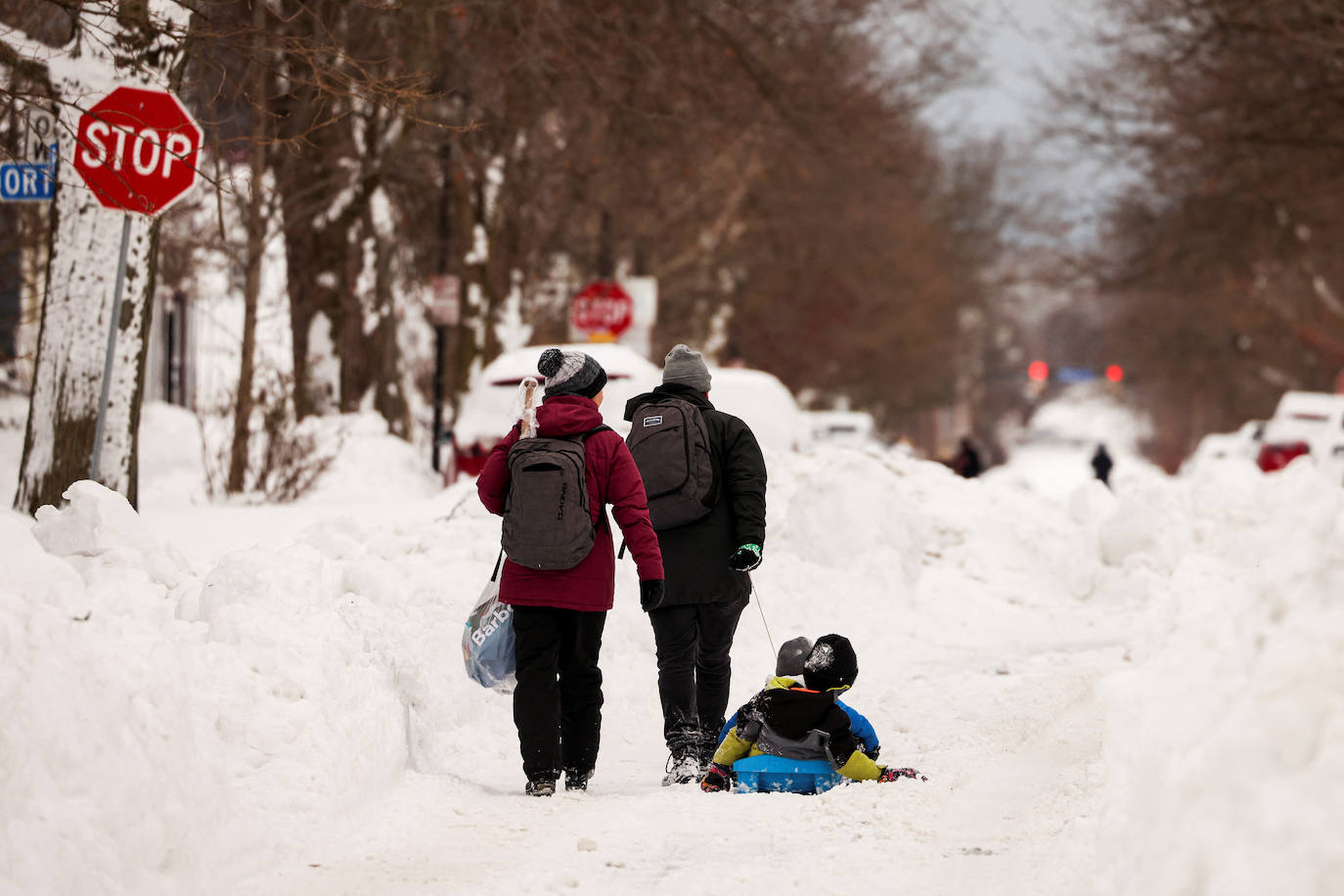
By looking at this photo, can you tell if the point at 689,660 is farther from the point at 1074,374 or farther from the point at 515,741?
the point at 1074,374

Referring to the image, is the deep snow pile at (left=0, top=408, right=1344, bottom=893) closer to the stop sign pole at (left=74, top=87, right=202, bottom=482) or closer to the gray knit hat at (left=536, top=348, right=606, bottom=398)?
the gray knit hat at (left=536, top=348, right=606, bottom=398)

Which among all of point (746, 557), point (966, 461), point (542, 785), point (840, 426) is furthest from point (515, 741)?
point (840, 426)

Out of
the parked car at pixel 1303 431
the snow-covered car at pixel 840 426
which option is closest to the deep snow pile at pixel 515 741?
the parked car at pixel 1303 431

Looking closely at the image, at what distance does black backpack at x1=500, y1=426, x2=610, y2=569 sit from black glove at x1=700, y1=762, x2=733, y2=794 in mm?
1000

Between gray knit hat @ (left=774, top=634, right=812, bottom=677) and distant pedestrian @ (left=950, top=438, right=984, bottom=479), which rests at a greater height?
distant pedestrian @ (left=950, top=438, right=984, bottom=479)

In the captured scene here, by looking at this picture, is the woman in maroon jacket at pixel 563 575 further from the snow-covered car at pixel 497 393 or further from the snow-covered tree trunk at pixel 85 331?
the snow-covered car at pixel 497 393

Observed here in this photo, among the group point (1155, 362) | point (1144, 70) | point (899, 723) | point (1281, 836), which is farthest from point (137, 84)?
point (1155, 362)

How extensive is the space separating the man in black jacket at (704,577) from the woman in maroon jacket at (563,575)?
50cm

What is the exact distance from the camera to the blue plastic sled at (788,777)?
6000 mm

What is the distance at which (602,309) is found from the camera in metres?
24.6

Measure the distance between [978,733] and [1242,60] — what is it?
1461 centimetres

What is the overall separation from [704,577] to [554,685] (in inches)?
31.8

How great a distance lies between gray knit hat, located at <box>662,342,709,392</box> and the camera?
668 cm

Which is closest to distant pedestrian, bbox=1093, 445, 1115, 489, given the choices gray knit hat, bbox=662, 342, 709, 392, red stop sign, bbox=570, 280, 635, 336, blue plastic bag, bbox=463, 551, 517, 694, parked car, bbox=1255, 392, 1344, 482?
parked car, bbox=1255, 392, 1344, 482
